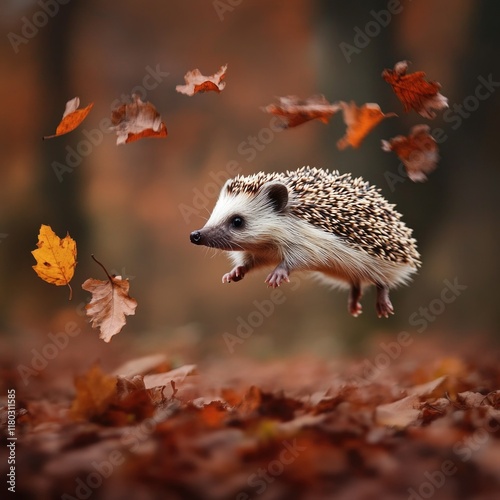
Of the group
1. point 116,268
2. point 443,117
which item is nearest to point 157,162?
point 116,268

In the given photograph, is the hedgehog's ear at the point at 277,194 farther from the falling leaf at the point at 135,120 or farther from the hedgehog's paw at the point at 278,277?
the falling leaf at the point at 135,120

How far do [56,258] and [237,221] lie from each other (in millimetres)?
719

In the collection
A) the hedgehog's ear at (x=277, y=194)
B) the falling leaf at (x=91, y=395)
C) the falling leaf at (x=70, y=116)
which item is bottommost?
the falling leaf at (x=91, y=395)

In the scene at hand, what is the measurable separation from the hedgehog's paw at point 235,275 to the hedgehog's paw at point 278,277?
0.73 ft

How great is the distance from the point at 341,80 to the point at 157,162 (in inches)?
54.9

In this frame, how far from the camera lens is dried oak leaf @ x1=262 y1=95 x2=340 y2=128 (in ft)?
6.77

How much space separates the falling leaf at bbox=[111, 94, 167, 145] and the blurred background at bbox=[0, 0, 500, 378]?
1.05 metres

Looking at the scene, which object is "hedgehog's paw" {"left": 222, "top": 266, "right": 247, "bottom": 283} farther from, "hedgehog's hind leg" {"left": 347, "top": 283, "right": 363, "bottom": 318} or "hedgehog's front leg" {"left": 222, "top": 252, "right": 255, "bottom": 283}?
"hedgehog's hind leg" {"left": 347, "top": 283, "right": 363, "bottom": 318}

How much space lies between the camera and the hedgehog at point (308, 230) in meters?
2.24

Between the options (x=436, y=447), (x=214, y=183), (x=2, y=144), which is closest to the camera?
(x=436, y=447)

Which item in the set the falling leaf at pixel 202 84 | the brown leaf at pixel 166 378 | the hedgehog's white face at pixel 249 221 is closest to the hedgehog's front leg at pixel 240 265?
the hedgehog's white face at pixel 249 221

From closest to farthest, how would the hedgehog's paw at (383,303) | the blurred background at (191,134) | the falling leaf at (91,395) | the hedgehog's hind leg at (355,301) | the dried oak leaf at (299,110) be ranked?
the falling leaf at (91,395)
the dried oak leaf at (299,110)
the hedgehog's paw at (383,303)
the hedgehog's hind leg at (355,301)
the blurred background at (191,134)

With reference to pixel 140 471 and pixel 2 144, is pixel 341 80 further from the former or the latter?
pixel 140 471

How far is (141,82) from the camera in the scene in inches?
151
